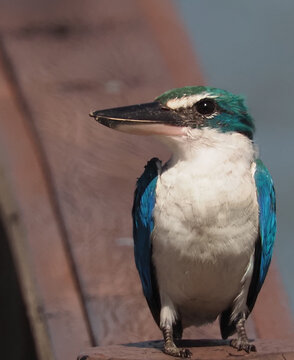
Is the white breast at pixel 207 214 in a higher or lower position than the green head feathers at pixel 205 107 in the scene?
lower

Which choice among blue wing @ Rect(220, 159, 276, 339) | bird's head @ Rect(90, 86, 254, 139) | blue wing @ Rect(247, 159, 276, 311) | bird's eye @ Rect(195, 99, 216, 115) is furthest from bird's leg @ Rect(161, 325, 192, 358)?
bird's eye @ Rect(195, 99, 216, 115)

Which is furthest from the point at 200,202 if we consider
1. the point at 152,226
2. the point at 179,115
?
the point at 179,115

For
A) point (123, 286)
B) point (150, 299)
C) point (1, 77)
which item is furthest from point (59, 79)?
point (150, 299)

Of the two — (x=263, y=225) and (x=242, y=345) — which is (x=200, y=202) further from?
(x=242, y=345)

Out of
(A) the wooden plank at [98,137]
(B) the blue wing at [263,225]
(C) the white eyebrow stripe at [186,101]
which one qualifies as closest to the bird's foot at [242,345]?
(B) the blue wing at [263,225]

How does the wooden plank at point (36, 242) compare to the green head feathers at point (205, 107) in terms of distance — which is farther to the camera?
the wooden plank at point (36, 242)

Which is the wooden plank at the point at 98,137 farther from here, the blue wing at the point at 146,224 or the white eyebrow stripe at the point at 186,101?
the white eyebrow stripe at the point at 186,101

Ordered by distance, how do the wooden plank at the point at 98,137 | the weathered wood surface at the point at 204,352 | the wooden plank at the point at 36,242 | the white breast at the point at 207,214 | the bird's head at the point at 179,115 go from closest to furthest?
the weathered wood surface at the point at 204,352 < the white breast at the point at 207,214 < the bird's head at the point at 179,115 < the wooden plank at the point at 36,242 < the wooden plank at the point at 98,137

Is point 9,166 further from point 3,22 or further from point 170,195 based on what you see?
point 170,195
